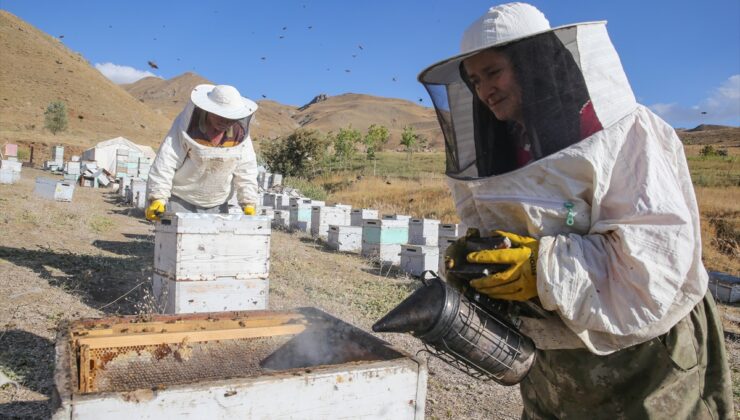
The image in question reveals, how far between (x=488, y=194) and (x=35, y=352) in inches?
138

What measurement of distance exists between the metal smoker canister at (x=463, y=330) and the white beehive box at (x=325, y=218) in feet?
33.2

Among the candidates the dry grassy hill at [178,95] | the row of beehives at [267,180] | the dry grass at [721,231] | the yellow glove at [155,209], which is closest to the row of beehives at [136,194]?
the row of beehives at [267,180]

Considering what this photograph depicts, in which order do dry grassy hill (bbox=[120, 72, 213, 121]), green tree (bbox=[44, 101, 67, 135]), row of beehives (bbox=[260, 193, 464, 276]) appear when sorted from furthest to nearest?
dry grassy hill (bbox=[120, 72, 213, 121]) → green tree (bbox=[44, 101, 67, 135]) → row of beehives (bbox=[260, 193, 464, 276])

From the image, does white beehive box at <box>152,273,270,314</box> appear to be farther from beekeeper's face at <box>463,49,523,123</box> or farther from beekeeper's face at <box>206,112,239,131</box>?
beekeeper's face at <box>463,49,523,123</box>

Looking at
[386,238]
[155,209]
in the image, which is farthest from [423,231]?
[155,209]

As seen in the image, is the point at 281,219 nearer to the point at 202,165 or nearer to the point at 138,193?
the point at 138,193

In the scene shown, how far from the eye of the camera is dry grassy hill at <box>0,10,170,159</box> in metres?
44.4

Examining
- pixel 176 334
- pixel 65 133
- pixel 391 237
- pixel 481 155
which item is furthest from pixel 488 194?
pixel 65 133

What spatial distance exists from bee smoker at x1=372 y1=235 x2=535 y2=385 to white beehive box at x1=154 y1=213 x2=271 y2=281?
3.03 m

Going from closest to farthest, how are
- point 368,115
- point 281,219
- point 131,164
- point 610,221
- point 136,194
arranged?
point 610,221
point 281,219
point 136,194
point 131,164
point 368,115

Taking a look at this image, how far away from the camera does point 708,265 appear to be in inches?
487

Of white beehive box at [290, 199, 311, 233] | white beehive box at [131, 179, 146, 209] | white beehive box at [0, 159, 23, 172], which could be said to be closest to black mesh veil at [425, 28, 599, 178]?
white beehive box at [290, 199, 311, 233]

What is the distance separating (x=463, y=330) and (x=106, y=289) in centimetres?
514

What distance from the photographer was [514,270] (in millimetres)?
1461
